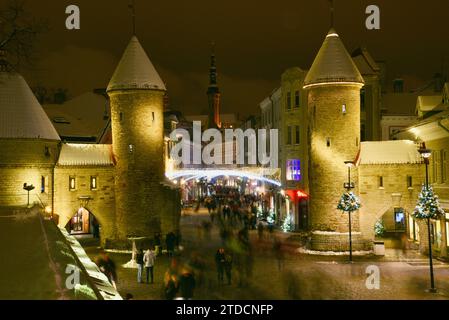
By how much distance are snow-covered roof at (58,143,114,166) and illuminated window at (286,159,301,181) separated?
1490cm

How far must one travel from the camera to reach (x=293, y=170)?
4566cm

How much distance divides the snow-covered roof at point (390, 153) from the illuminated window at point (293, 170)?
10513mm

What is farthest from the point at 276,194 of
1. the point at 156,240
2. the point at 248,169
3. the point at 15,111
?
the point at 15,111

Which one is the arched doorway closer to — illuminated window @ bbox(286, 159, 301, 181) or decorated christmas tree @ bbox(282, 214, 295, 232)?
decorated christmas tree @ bbox(282, 214, 295, 232)

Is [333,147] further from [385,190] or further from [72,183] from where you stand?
[72,183]

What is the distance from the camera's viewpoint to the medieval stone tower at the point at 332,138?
34250mm

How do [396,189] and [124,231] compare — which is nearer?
[396,189]

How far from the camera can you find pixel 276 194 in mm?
52250

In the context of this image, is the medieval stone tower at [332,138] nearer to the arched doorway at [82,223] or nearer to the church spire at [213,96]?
the arched doorway at [82,223]

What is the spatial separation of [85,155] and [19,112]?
4.55 meters

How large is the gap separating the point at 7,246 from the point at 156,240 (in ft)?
63.2

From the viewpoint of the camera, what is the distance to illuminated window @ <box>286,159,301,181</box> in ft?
148
